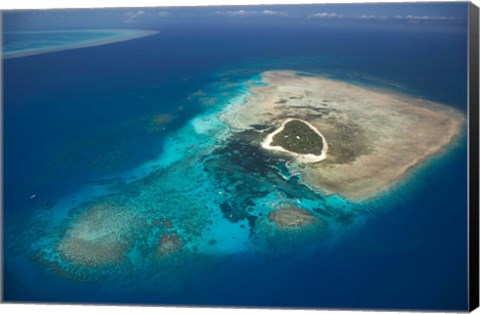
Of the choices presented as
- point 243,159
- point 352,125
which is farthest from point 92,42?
point 352,125

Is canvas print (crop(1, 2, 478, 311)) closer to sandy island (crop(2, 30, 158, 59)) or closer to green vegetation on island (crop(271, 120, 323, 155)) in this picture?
green vegetation on island (crop(271, 120, 323, 155))

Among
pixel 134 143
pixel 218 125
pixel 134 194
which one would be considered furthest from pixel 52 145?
pixel 218 125

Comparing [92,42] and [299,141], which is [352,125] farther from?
[92,42]

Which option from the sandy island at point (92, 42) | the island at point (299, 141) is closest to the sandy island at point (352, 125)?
the island at point (299, 141)

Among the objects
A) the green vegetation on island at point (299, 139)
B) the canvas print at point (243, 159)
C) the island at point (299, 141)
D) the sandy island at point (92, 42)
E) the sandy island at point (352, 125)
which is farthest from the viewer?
the sandy island at point (92, 42)

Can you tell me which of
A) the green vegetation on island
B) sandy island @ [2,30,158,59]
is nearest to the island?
the green vegetation on island

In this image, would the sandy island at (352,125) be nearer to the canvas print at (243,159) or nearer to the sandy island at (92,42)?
the canvas print at (243,159)

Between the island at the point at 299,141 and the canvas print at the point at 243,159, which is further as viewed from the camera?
the island at the point at 299,141
